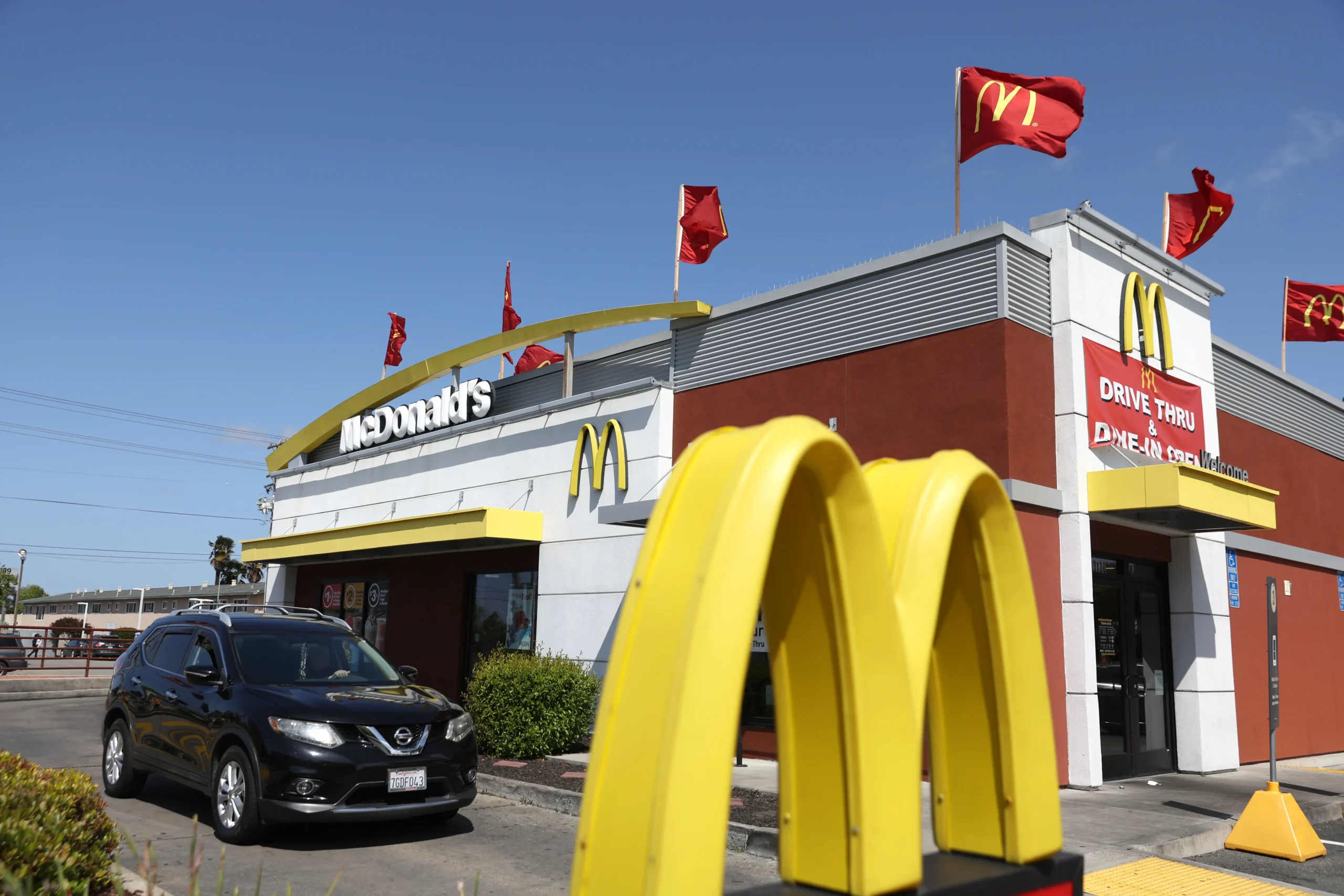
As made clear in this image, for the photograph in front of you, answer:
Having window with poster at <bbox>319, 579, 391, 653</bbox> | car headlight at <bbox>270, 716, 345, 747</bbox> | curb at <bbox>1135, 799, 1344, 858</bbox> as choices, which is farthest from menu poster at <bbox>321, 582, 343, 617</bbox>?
curb at <bbox>1135, 799, 1344, 858</bbox>

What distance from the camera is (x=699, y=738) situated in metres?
2.14

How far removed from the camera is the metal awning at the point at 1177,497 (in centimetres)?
1130

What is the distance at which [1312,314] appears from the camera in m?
18.8

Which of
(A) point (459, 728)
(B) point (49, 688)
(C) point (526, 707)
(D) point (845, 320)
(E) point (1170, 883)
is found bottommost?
(B) point (49, 688)

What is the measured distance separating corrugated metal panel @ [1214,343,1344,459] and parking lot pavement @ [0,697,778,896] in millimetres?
12051

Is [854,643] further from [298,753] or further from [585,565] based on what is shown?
[585,565]

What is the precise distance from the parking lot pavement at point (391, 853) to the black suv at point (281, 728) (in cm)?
32

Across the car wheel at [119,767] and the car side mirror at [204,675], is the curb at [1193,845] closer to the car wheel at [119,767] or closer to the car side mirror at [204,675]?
the car side mirror at [204,675]

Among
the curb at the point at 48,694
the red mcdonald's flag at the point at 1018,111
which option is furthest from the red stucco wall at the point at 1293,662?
the curb at the point at 48,694

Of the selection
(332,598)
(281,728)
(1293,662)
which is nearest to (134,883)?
(281,728)

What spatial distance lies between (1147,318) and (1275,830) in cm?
702

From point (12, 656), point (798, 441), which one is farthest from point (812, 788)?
point (12, 656)

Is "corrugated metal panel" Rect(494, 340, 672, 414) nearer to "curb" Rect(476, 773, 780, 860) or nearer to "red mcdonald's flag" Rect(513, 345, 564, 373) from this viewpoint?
"red mcdonald's flag" Rect(513, 345, 564, 373)

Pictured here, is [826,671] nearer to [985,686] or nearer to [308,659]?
[985,686]
